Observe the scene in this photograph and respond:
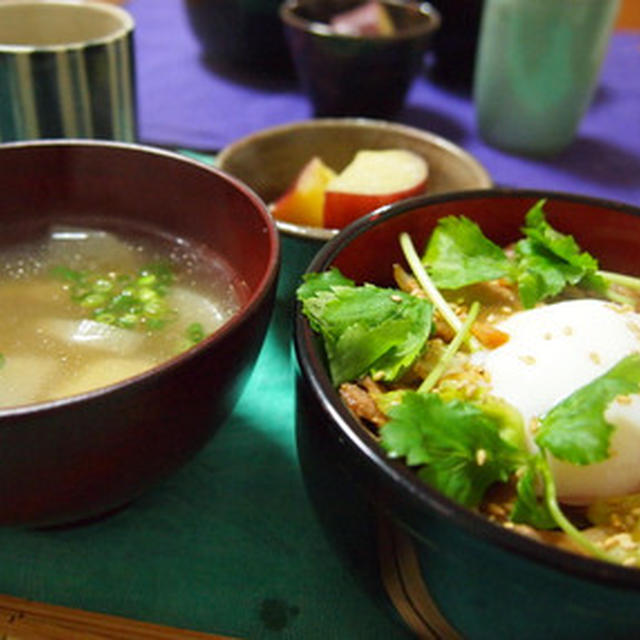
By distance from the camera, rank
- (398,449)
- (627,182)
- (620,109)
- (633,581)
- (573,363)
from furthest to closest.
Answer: (620,109), (627,182), (573,363), (398,449), (633,581)

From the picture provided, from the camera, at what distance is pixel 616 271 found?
112cm

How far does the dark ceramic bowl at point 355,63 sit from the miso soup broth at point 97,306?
33.4 inches

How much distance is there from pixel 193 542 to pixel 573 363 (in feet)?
1.61

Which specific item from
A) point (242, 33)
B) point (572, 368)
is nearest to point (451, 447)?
point (572, 368)

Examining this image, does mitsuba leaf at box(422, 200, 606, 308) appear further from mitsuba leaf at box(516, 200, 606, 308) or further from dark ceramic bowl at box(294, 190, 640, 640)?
dark ceramic bowl at box(294, 190, 640, 640)

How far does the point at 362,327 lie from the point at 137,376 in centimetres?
25

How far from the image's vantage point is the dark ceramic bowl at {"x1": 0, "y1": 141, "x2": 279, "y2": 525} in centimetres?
72

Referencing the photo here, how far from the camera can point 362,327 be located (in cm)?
85

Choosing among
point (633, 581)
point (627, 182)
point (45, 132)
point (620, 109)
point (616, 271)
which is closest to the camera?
point (633, 581)

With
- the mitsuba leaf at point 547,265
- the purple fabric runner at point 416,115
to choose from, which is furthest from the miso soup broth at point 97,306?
the purple fabric runner at point 416,115

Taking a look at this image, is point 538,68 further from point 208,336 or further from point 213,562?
point 213,562

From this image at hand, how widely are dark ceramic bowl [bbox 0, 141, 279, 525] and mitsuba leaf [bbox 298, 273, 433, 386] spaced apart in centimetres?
6

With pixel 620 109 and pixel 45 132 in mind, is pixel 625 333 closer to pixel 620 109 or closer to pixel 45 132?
pixel 45 132

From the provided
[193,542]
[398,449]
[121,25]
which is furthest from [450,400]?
[121,25]
